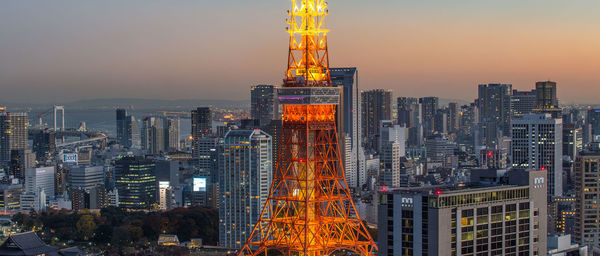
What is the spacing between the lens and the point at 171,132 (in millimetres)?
126000

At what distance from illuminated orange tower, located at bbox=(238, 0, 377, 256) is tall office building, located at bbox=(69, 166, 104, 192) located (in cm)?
5341

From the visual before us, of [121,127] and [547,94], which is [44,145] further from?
[547,94]

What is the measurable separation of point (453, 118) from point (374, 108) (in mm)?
21032

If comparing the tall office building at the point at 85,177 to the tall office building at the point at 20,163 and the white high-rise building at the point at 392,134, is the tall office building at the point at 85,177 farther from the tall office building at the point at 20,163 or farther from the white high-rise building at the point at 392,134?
the white high-rise building at the point at 392,134

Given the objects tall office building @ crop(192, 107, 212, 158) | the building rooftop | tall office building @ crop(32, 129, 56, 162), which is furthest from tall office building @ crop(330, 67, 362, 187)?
the building rooftop

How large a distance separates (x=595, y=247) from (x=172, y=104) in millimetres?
87207

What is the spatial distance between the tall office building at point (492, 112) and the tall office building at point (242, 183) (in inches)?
2420

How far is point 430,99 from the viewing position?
140m

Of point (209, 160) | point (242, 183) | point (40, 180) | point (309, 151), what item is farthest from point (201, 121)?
point (309, 151)

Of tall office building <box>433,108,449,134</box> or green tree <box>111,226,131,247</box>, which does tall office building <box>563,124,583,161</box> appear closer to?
green tree <box>111,226,131,247</box>

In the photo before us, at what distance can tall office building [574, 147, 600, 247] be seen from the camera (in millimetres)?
44312

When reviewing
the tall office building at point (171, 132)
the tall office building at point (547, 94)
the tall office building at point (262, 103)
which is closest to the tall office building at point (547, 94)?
the tall office building at point (547, 94)

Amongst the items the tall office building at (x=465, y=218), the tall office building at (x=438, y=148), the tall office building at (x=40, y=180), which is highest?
the tall office building at (x=465, y=218)

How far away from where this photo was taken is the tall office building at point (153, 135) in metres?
124
